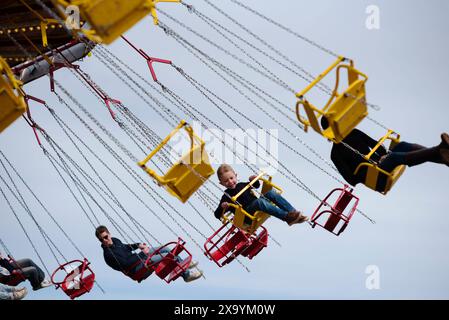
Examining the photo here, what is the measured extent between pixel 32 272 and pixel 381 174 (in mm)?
7115

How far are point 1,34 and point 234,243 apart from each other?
243 inches

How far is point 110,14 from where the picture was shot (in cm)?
1026

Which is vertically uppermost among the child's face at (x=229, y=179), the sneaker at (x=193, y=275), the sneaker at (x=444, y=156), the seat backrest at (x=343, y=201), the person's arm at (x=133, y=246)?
the person's arm at (x=133, y=246)

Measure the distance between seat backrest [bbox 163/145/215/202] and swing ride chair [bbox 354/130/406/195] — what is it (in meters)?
2.28

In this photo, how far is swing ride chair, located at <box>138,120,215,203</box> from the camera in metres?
12.6

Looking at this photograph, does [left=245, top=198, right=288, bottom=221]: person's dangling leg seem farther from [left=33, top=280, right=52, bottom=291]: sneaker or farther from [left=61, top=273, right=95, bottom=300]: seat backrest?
[left=33, top=280, right=52, bottom=291]: sneaker

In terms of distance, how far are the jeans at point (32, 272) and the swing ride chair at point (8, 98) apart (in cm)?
576

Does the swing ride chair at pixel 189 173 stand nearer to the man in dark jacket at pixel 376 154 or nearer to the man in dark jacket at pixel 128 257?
the man in dark jacket at pixel 376 154

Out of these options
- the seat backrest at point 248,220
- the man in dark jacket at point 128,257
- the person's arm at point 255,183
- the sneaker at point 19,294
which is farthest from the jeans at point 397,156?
the sneaker at point 19,294

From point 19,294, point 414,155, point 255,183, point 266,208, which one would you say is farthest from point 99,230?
point 414,155

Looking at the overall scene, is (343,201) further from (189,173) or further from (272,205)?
(189,173)

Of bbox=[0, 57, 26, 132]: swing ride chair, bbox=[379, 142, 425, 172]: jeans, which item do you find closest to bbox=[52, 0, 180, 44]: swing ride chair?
bbox=[0, 57, 26, 132]: swing ride chair

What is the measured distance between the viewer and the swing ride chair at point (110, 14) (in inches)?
400

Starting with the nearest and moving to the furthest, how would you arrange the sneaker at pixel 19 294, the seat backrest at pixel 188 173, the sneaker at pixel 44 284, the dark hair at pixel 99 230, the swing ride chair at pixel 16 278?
the seat backrest at pixel 188 173 < the sneaker at pixel 19 294 < the dark hair at pixel 99 230 < the swing ride chair at pixel 16 278 < the sneaker at pixel 44 284
